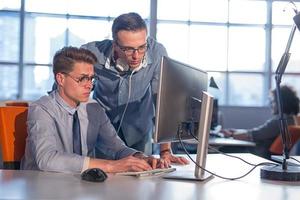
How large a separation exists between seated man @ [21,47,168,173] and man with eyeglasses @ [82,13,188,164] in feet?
0.85

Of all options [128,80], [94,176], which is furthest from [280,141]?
[94,176]

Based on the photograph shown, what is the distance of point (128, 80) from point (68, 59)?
0.49 meters

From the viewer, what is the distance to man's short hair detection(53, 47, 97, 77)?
199 cm

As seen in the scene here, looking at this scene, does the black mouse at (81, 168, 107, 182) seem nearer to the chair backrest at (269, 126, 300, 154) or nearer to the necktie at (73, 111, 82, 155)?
the necktie at (73, 111, 82, 155)

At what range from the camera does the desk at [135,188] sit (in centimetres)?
126

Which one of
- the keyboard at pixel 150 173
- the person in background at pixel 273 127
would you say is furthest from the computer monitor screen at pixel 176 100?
the person in background at pixel 273 127

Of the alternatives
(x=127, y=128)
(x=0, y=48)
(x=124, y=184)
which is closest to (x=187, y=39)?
(x=0, y=48)

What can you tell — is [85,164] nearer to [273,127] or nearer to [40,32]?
[273,127]

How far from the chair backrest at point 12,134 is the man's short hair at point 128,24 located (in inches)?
22.7

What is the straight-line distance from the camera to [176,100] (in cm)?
156

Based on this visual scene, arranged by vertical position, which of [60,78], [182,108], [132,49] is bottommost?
[182,108]

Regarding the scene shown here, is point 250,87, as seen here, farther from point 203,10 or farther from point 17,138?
point 17,138

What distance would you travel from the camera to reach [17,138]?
199 centimetres

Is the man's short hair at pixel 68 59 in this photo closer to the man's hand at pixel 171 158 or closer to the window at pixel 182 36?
the man's hand at pixel 171 158
